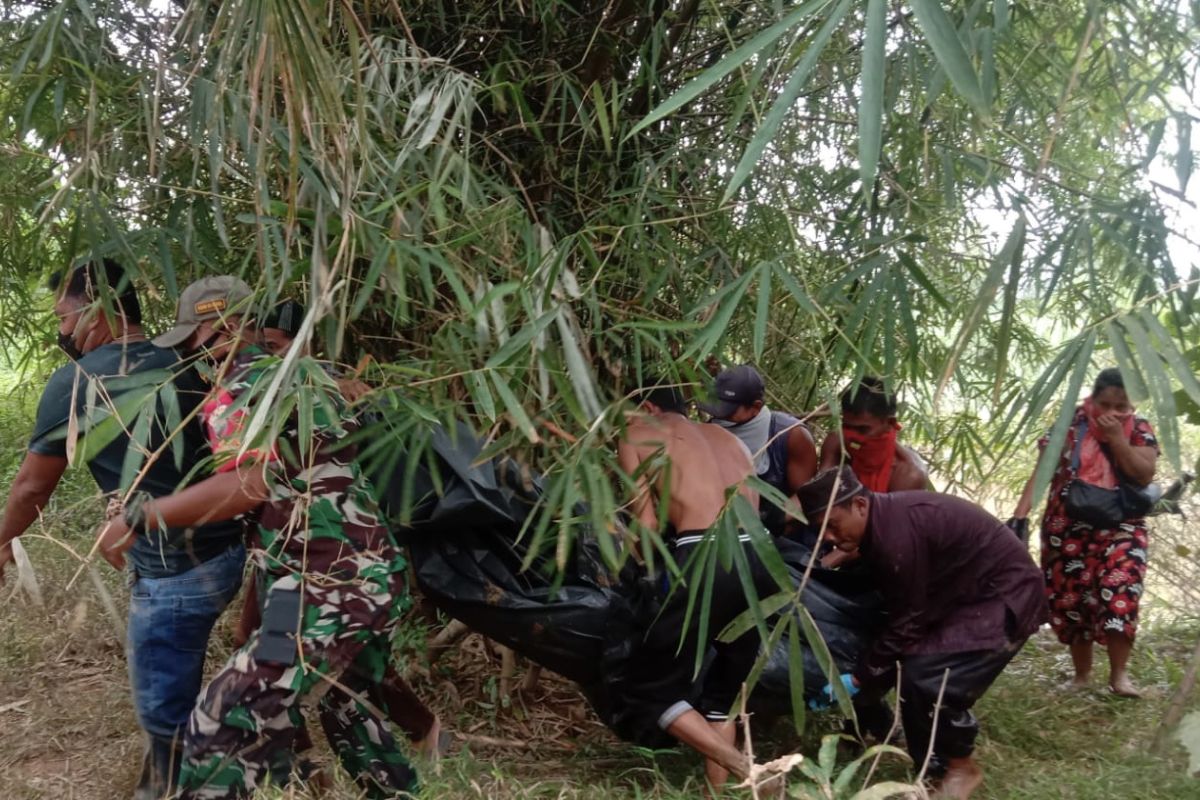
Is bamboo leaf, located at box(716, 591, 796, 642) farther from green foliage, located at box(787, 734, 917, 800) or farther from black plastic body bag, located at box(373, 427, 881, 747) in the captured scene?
black plastic body bag, located at box(373, 427, 881, 747)

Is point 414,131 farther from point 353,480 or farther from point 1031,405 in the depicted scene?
point 1031,405

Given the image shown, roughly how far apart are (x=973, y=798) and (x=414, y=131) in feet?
7.33

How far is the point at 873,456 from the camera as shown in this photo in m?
3.51

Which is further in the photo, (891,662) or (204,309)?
(891,662)

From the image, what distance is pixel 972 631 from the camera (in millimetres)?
3021

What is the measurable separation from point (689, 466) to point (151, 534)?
1.26 m

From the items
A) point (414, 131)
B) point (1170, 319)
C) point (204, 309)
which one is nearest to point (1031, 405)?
point (1170, 319)

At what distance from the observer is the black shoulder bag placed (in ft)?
11.8

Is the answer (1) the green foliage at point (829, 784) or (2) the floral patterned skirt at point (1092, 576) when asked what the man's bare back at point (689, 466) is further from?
(2) the floral patterned skirt at point (1092, 576)

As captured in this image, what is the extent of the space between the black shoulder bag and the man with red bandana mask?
19.2 inches

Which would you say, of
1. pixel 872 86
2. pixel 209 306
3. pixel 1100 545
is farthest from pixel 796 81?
pixel 1100 545

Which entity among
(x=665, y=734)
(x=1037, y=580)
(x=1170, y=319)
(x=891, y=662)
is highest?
(x=1170, y=319)

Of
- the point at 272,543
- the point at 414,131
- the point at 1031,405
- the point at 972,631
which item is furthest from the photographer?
the point at 972,631

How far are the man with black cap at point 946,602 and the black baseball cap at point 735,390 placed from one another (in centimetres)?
47
